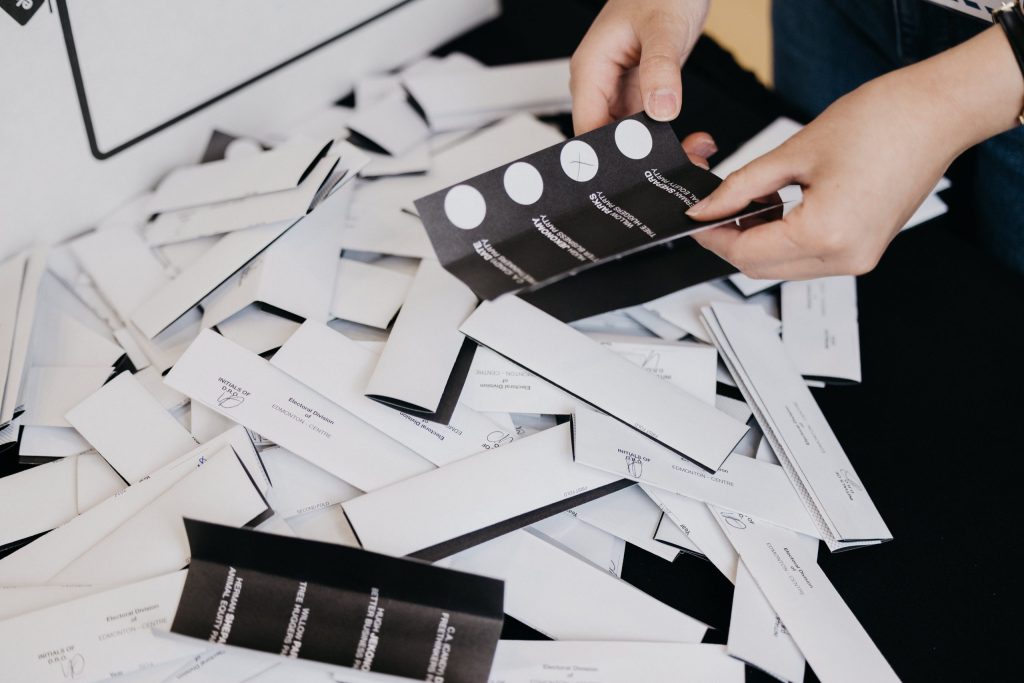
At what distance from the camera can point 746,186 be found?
0.76m

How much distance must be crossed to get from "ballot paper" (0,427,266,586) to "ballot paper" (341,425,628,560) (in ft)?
0.45

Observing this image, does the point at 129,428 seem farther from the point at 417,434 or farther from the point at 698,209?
the point at 698,209

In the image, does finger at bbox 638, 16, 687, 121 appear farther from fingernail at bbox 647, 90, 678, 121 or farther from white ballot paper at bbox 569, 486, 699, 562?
white ballot paper at bbox 569, 486, 699, 562

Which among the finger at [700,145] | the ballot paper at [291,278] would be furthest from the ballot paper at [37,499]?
the finger at [700,145]

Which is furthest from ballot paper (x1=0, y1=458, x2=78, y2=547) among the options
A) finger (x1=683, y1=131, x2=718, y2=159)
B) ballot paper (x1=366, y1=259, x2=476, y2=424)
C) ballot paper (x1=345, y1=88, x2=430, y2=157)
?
finger (x1=683, y1=131, x2=718, y2=159)

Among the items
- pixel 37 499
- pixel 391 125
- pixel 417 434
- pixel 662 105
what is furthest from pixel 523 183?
pixel 37 499

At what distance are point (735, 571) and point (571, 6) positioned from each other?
40.1 inches

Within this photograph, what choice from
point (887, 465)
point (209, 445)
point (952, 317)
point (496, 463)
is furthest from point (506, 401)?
point (952, 317)

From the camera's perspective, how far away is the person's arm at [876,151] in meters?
0.75

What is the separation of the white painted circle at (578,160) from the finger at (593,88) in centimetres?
18

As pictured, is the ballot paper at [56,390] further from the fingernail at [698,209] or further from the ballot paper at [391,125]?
the fingernail at [698,209]

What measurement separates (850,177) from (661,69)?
9.0 inches

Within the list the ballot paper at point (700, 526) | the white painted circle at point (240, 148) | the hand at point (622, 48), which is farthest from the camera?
the white painted circle at point (240, 148)

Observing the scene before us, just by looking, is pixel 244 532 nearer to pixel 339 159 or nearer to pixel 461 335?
pixel 461 335
